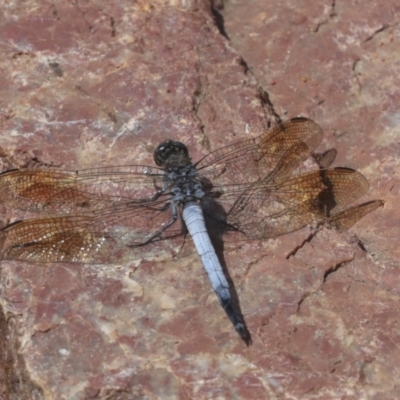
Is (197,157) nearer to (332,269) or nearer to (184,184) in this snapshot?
(184,184)

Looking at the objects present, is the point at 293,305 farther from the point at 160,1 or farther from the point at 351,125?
the point at 160,1

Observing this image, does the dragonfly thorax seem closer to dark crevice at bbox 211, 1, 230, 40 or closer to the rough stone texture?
the rough stone texture

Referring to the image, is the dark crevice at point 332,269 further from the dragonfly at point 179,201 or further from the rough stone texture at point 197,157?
the dragonfly at point 179,201

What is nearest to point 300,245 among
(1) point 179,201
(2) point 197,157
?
(1) point 179,201

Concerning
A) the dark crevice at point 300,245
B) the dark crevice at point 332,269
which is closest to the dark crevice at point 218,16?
the dark crevice at point 300,245

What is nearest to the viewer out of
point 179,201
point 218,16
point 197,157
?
point 179,201

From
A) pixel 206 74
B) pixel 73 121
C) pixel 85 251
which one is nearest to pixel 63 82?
pixel 73 121

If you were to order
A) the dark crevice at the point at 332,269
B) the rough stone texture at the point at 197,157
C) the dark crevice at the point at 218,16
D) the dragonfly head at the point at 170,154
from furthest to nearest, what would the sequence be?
the dark crevice at the point at 218,16
the dragonfly head at the point at 170,154
the dark crevice at the point at 332,269
the rough stone texture at the point at 197,157
